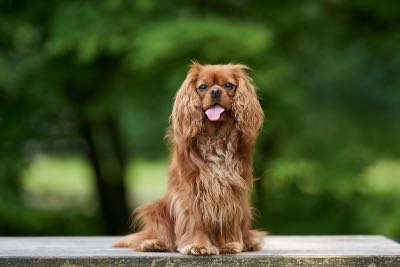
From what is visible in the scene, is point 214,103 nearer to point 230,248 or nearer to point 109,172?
point 230,248

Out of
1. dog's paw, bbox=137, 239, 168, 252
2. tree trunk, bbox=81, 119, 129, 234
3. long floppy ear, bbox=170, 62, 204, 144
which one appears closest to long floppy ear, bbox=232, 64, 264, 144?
long floppy ear, bbox=170, 62, 204, 144

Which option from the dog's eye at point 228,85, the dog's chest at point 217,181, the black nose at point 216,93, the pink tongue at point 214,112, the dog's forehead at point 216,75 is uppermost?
the dog's forehead at point 216,75

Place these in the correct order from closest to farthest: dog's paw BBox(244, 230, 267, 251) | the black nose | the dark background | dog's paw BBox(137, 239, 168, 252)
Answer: the black nose → dog's paw BBox(137, 239, 168, 252) → dog's paw BBox(244, 230, 267, 251) → the dark background

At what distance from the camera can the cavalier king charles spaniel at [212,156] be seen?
17.0ft

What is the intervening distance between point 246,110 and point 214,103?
21 centimetres

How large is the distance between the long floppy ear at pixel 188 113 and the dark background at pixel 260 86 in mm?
3754

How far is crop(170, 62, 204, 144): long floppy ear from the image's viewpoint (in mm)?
5162

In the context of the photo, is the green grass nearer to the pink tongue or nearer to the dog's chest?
the dog's chest

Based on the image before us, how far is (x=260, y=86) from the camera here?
31.1 feet

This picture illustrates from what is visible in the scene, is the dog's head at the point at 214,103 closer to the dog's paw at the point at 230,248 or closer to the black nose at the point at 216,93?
the black nose at the point at 216,93

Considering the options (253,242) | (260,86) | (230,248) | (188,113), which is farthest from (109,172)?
(188,113)

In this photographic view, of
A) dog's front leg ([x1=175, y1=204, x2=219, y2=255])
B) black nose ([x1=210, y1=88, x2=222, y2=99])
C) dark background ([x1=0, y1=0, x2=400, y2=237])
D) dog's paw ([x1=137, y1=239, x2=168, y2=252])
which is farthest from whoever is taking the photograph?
dark background ([x1=0, y1=0, x2=400, y2=237])

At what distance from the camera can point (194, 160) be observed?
5.23 metres

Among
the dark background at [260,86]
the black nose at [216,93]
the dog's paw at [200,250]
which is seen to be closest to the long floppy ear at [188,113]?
the black nose at [216,93]
